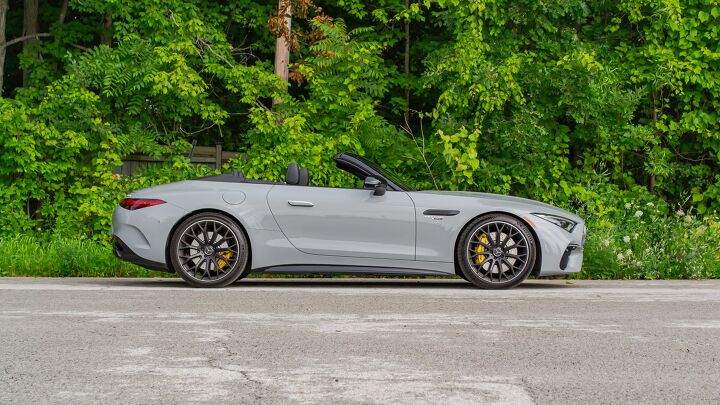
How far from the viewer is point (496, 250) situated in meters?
9.90

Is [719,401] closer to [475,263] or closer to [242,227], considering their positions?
[475,263]

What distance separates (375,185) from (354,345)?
3.48 metres

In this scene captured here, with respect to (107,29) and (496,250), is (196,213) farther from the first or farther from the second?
(107,29)

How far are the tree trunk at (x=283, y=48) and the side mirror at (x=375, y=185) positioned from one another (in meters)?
8.00

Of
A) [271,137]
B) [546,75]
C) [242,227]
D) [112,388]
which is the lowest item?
[112,388]

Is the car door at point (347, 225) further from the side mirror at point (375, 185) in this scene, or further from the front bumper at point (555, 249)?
the front bumper at point (555, 249)

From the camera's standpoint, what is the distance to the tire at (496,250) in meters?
9.87

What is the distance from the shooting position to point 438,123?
15.9 meters

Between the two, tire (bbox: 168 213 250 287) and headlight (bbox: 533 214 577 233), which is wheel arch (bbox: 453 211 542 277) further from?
tire (bbox: 168 213 250 287)

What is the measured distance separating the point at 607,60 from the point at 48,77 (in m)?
10.5

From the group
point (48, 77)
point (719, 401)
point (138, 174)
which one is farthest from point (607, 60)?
point (719, 401)

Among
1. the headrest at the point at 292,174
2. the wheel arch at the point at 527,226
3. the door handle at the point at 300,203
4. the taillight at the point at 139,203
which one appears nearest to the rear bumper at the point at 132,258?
the taillight at the point at 139,203

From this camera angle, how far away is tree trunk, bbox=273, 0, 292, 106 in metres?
17.7

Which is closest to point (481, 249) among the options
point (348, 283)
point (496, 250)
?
point (496, 250)
